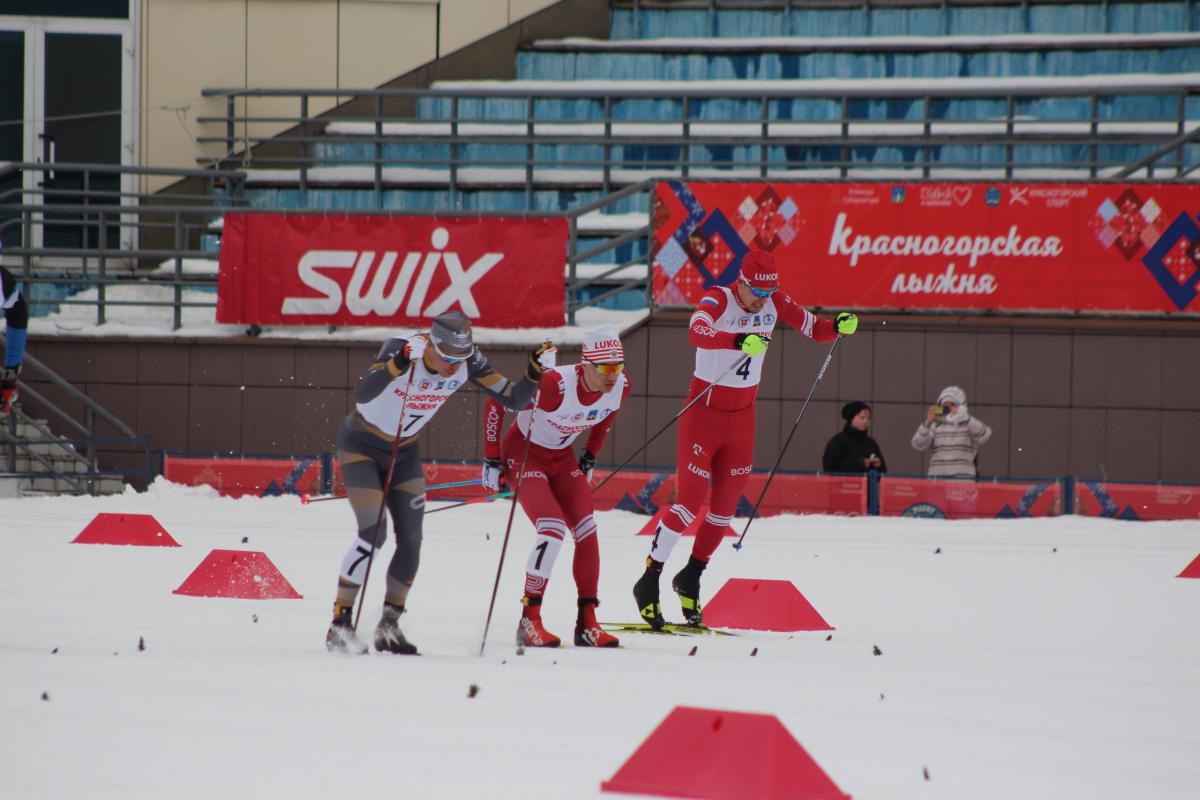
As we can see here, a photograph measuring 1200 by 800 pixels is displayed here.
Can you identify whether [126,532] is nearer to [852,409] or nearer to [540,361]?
[540,361]

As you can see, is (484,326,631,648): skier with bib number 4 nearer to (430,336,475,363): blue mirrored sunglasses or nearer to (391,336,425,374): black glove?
(430,336,475,363): blue mirrored sunglasses

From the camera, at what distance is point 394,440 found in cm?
685

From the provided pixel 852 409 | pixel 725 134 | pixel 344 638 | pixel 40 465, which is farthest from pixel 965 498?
pixel 40 465

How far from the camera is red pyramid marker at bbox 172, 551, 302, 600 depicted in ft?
28.2

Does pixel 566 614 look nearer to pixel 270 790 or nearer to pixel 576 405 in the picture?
pixel 576 405

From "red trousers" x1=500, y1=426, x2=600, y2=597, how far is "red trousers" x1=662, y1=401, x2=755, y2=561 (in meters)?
0.96

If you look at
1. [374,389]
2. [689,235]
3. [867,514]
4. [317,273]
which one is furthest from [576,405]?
[317,273]

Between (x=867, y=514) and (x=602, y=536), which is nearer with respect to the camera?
(x=602, y=536)

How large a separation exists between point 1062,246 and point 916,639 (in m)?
9.64

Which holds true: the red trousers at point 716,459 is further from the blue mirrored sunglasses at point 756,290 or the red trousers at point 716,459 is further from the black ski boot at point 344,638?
the black ski boot at point 344,638

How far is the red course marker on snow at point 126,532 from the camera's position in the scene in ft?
37.1

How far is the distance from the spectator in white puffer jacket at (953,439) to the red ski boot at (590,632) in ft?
26.6

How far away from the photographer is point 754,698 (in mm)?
5781

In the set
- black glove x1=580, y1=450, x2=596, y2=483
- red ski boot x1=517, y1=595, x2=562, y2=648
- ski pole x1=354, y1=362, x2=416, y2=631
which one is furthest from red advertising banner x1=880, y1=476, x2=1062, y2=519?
ski pole x1=354, y1=362, x2=416, y2=631
